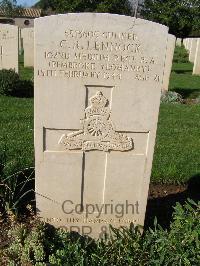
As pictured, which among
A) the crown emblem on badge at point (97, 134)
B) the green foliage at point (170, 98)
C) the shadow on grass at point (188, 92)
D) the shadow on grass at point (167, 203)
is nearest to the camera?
the crown emblem on badge at point (97, 134)

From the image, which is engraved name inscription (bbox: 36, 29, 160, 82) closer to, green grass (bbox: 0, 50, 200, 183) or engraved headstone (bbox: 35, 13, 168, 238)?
engraved headstone (bbox: 35, 13, 168, 238)

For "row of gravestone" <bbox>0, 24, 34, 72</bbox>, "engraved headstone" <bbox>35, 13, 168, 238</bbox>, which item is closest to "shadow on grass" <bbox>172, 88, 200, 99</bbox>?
"row of gravestone" <bbox>0, 24, 34, 72</bbox>

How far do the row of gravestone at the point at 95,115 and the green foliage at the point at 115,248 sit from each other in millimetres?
253

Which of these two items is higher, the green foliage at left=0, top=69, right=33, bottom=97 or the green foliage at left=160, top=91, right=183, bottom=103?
the green foliage at left=0, top=69, right=33, bottom=97

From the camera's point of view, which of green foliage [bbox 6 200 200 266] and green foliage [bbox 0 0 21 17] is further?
green foliage [bbox 0 0 21 17]

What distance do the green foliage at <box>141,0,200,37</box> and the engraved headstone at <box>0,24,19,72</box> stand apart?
113 ft

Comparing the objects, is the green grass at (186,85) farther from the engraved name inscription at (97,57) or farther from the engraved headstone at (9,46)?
the engraved name inscription at (97,57)

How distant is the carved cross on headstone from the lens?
310 centimetres

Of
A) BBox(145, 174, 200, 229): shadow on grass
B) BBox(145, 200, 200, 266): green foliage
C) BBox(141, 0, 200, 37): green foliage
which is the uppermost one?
BBox(141, 0, 200, 37): green foliage

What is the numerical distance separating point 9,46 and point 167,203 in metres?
7.84

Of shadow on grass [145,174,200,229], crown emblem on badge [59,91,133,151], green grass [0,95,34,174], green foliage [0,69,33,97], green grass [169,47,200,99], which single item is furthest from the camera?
green grass [169,47,200,99]

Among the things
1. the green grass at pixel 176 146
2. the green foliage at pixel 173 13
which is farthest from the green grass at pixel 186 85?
the green foliage at pixel 173 13

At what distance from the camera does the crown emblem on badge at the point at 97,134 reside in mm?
3096

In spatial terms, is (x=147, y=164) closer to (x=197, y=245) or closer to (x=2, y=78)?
(x=197, y=245)
